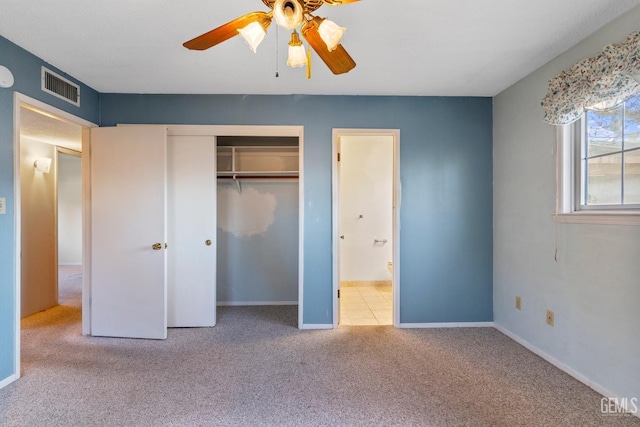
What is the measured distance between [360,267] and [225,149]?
8.92ft

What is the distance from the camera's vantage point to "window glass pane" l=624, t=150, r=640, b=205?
1.89 metres

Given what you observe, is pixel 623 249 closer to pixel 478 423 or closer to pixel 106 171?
pixel 478 423

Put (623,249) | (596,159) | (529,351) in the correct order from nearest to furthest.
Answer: (623,249) < (596,159) < (529,351)

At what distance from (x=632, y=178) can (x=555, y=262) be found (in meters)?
0.78

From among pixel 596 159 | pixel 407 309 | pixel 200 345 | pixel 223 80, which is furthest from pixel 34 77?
pixel 596 159

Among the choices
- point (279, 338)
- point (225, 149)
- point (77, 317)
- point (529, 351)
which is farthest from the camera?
point (225, 149)

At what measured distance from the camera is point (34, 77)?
2.34 metres

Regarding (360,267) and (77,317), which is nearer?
(77,317)

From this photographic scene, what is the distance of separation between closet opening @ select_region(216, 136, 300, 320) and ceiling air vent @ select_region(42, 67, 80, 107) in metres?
1.55

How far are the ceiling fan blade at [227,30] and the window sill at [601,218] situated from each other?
2331 millimetres

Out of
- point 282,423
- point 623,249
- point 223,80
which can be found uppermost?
point 223,80

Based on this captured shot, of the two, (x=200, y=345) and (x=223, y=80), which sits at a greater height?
(x=223, y=80)

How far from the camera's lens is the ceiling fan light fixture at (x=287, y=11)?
128cm

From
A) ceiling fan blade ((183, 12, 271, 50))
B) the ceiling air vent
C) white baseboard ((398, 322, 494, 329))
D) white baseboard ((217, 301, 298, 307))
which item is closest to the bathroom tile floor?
white baseboard ((398, 322, 494, 329))
